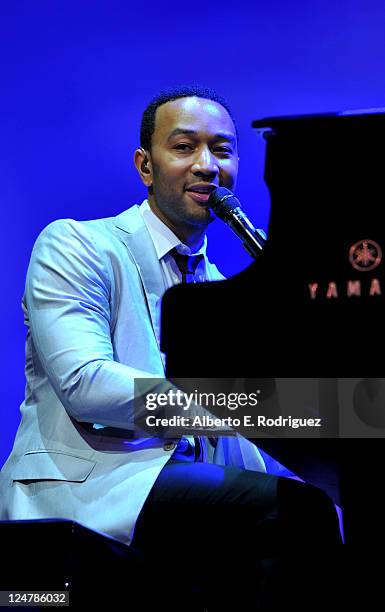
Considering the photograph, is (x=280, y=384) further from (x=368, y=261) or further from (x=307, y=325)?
(x=368, y=261)

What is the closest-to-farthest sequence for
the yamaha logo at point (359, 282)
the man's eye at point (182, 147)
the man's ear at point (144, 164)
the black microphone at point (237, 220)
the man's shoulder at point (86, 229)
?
the yamaha logo at point (359, 282)
the black microphone at point (237, 220)
the man's shoulder at point (86, 229)
the man's eye at point (182, 147)
the man's ear at point (144, 164)

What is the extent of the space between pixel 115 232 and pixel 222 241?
0.58 m

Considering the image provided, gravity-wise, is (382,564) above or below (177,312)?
below

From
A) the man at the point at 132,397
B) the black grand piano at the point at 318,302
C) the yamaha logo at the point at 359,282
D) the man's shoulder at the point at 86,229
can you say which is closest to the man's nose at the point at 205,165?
the man at the point at 132,397

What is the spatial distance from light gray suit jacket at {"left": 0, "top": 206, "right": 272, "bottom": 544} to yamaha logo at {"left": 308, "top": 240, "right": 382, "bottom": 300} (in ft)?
2.09

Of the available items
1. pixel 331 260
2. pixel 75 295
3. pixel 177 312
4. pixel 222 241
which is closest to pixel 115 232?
pixel 75 295

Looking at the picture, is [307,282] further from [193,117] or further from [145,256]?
[193,117]

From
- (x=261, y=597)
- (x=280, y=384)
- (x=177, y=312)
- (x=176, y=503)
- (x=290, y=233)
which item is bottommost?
(x=261, y=597)

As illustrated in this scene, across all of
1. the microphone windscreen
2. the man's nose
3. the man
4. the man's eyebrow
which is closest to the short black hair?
the man

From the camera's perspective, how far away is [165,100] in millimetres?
2361

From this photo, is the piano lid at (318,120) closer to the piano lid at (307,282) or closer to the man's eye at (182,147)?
the piano lid at (307,282)

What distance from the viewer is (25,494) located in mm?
1948

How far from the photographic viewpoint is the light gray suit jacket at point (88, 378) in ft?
5.94

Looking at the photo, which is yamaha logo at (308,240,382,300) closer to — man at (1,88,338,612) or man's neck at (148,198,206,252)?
man at (1,88,338,612)
